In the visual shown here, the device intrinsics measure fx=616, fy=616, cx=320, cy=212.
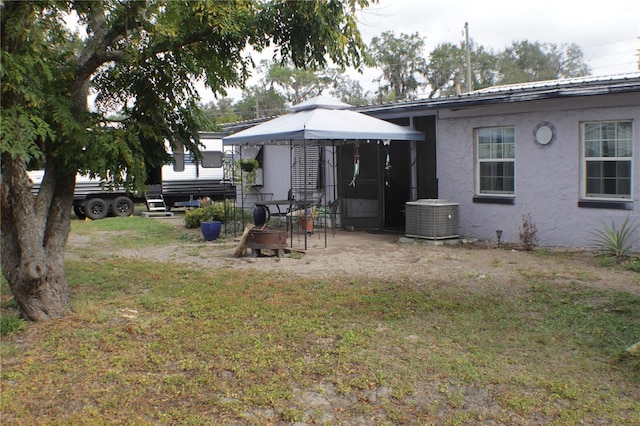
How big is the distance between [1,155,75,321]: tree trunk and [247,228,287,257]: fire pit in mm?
4201

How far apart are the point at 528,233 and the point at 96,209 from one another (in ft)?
46.2

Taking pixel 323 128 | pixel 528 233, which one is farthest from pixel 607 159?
pixel 323 128

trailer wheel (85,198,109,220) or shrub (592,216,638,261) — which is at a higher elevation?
trailer wheel (85,198,109,220)

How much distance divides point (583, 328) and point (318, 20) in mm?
4247

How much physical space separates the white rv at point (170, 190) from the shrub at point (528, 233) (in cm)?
1066

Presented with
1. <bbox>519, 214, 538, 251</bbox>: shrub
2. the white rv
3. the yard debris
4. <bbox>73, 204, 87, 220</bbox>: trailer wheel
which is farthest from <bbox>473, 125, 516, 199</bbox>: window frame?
<bbox>73, 204, 87, 220</bbox>: trailer wheel

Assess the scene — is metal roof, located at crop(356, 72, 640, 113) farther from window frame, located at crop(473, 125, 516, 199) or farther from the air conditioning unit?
the air conditioning unit

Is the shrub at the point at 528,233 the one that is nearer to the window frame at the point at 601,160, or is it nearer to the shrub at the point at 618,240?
the window frame at the point at 601,160

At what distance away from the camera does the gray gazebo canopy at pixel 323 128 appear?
1123 centimetres

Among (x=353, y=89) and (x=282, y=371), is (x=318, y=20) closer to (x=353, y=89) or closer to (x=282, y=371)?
(x=282, y=371)

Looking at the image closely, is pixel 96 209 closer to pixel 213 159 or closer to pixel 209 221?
pixel 213 159

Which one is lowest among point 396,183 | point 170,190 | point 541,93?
point 170,190

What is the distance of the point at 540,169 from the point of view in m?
11.3

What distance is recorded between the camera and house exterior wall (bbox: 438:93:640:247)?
1038 centimetres
